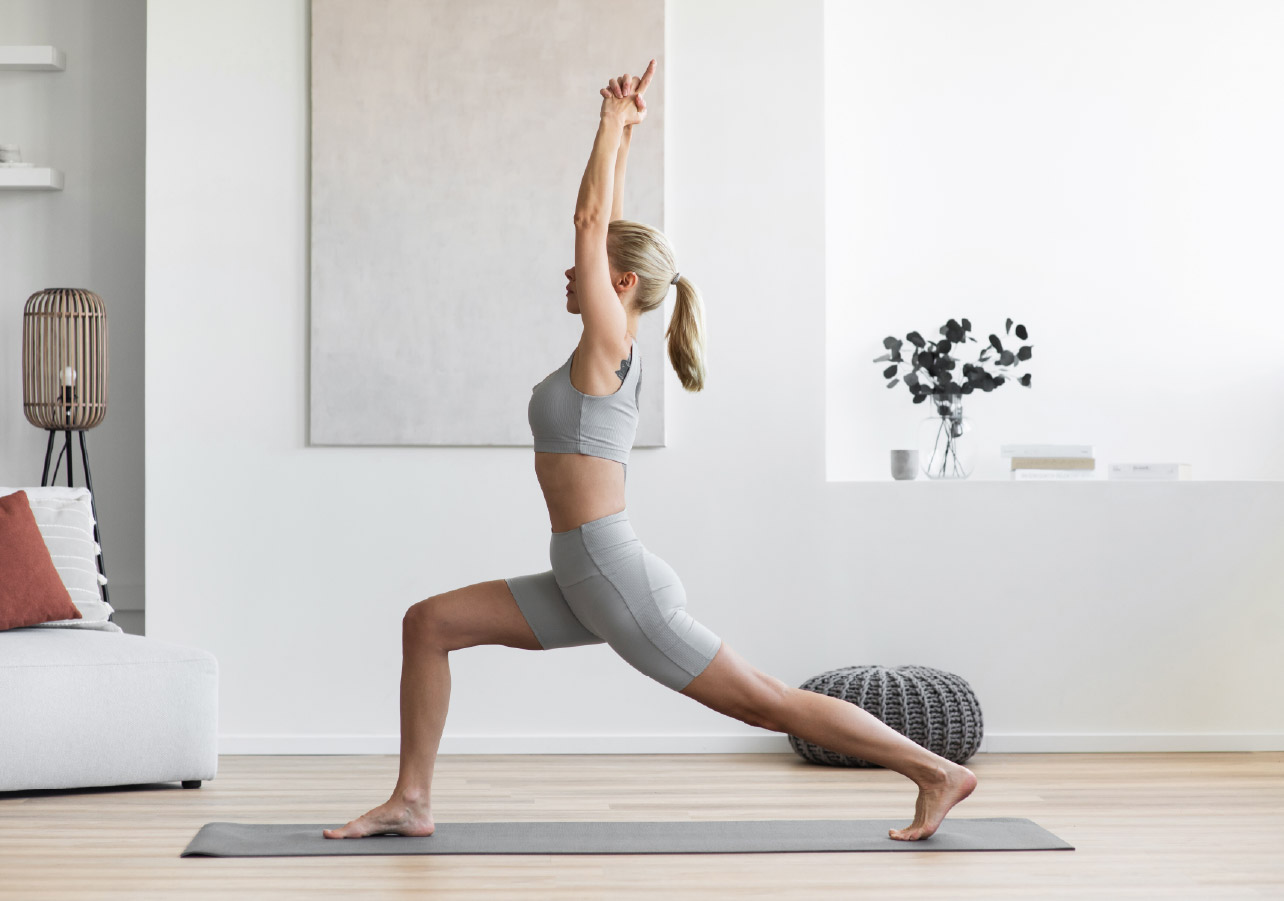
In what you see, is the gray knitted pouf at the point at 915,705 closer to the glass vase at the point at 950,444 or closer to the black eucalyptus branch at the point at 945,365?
the glass vase at the point at 950,444

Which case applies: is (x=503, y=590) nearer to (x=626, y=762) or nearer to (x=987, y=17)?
(x=626, y=762)

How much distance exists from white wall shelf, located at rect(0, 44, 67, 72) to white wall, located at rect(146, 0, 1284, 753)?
533 mm

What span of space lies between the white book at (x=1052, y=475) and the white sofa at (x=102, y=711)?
2411mm

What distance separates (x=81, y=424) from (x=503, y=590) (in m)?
2.02

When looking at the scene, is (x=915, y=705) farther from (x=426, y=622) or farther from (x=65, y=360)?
(x=65, y=360)

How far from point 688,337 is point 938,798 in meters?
1.03

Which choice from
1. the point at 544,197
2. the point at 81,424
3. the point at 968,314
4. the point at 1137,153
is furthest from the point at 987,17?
the point at 81,424

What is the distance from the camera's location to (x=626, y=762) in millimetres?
3730

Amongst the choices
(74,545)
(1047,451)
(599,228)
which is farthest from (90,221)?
(1047,451)

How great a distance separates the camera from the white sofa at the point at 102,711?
3.13 meters

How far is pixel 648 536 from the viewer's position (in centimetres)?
394

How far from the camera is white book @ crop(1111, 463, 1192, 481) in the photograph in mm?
4004

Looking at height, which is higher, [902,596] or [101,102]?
[101,102]

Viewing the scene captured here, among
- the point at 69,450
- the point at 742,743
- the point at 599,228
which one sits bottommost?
the point at 742,743
